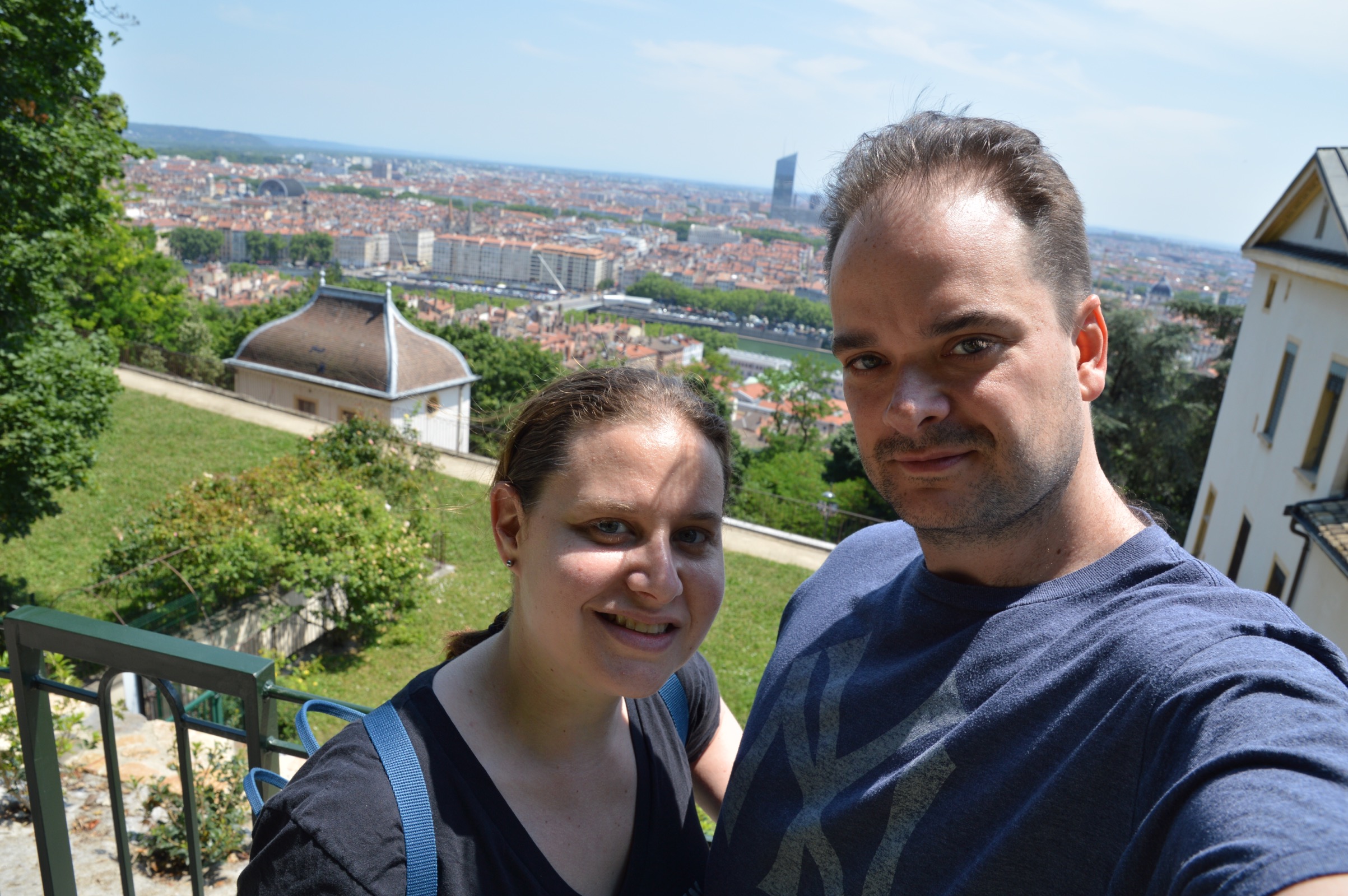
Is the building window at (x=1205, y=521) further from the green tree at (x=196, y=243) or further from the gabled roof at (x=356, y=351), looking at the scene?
the green tree at (x=196, y=243)

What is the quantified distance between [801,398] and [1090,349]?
33.3 m

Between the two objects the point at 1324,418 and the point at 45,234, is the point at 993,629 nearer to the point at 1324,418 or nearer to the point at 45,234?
the point at 45,234

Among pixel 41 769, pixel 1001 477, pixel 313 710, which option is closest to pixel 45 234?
pixel 41 769

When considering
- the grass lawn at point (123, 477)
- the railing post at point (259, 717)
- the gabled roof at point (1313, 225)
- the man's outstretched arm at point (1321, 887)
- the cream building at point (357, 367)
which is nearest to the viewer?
the man's outstretched arm at point (1321, 887)

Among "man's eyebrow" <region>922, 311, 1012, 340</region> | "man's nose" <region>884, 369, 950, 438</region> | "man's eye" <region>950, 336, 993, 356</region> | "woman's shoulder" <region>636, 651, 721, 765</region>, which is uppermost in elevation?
"man's eyebrow" <region>922, 311, 1012, 340</region>

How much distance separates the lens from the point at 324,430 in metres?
20.5

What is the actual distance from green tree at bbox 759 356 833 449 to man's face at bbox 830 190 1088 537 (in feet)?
106

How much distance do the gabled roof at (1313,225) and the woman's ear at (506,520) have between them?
12352 mm

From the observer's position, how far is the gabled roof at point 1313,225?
36.3 ft

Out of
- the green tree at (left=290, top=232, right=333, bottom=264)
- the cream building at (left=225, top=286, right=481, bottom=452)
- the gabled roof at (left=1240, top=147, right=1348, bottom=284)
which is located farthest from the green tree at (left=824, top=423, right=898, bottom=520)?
the green tree at (left=290, top=232, right=333, bottom=264)

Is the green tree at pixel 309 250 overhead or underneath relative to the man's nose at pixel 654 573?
underneath

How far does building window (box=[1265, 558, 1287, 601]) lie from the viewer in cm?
1077

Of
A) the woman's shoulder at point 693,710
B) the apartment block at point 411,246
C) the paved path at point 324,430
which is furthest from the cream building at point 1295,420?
the apartment block at point 411,246

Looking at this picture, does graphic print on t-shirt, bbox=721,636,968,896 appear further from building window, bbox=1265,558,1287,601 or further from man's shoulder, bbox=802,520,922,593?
building window, bbox=1265,558,1287,601
